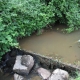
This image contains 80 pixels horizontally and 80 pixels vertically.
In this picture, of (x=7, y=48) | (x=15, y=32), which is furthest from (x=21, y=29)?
(x=7, y=48)

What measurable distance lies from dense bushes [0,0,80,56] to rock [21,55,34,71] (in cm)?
66

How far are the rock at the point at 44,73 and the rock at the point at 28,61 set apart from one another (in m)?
0.32

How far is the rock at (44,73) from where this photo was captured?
231 inches

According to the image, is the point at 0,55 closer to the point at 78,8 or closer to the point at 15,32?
the point at 15,32

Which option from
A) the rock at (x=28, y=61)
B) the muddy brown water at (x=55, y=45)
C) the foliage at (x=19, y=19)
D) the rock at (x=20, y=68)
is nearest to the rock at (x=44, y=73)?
the muddy brown water at (x=55, y=45)

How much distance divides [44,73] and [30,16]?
2417 millimetres

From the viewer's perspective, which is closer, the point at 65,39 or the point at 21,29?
the point at 21,29

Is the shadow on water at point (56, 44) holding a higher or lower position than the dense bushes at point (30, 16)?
lower

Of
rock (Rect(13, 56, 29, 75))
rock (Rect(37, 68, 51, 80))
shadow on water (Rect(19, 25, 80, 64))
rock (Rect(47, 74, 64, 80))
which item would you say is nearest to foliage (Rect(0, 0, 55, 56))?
shadow on water (Rect(19, 25, 80, 64))

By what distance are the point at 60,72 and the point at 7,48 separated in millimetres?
1955

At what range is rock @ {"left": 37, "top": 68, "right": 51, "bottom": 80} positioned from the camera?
19.3 ft

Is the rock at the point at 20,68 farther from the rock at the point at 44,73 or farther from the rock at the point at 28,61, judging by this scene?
the rock at the point at 44,73

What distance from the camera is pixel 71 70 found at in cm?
581

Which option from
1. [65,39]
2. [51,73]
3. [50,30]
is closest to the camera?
[51,73]
